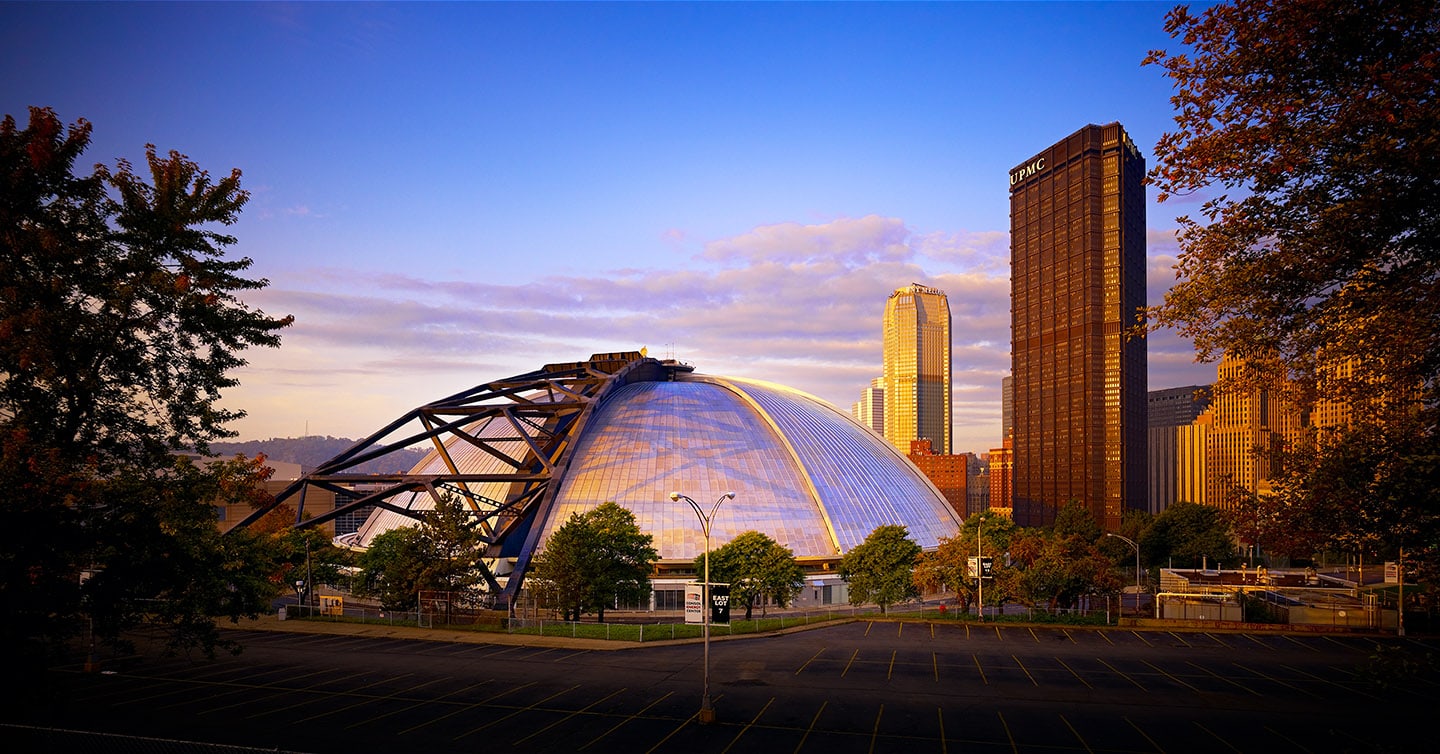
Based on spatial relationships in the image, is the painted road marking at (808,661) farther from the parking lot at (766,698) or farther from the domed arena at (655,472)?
the domed arena at (655,472)

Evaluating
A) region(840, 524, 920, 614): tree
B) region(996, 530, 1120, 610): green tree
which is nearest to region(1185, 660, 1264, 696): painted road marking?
region(996, 530, 1120, 610): green tree

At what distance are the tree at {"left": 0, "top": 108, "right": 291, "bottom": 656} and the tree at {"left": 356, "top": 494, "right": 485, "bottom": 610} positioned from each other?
32834 mm

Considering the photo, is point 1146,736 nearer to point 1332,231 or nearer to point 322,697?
point 1332,231

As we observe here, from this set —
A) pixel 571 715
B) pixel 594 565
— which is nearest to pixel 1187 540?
pixel 594 565

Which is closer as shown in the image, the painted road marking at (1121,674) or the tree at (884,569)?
the painted road marking at (1121,674)

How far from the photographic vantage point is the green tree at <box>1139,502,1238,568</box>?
112 m

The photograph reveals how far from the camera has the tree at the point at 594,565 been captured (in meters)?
57.9

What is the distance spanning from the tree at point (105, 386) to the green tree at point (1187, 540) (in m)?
124

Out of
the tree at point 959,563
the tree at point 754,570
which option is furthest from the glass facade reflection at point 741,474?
the tree at point 959,563

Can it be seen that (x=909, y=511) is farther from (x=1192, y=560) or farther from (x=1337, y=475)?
(x=1337, y=475)

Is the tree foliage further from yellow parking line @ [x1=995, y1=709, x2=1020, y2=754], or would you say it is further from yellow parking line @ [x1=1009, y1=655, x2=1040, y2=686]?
yellow parking line @ [x1=1009, y1=655, x2=1040, y2=686]

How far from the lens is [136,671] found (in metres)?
39.8

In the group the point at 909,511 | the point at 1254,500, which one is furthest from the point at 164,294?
the point at 909,511

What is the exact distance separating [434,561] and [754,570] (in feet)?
81.9
